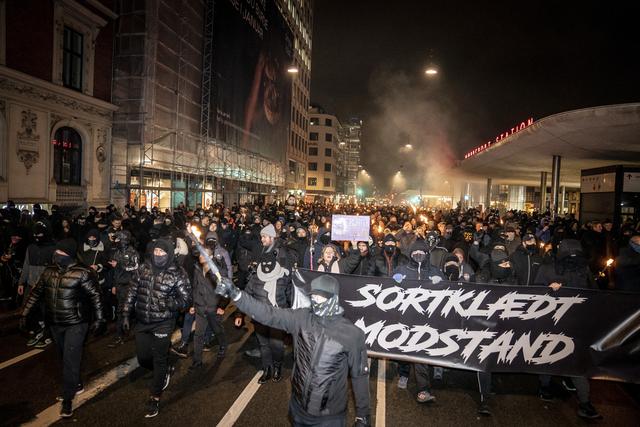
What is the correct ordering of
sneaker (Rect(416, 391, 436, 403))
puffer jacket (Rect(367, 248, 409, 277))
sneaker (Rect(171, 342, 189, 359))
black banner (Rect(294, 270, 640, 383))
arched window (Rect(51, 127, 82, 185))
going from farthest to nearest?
1. arched window (Rect(51, 127, 82, 185))
2. puffer jacket (Rect(367, 248, 409, 277))
3. sneaker (Rect(171, 342, 189, 359))
4. sneaker (Rect(416, 391, 436, 403))
5. black banner (Rect(294, 270, 640, 383))

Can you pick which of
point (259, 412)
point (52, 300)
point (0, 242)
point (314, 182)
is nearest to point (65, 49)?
point (0, 242)

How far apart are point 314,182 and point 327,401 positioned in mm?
81436

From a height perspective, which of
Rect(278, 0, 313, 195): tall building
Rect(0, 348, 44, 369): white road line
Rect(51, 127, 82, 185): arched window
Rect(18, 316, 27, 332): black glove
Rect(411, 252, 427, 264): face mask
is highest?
Rect(278, 0, 313, 195): tall building

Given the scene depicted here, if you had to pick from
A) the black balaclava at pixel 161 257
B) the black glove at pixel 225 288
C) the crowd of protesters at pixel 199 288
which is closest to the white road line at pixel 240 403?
the crowd of protesters at pixel 199 288

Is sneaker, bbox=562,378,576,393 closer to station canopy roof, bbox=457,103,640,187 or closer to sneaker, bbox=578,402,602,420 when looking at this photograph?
sneaker, bbox=578,402,602,420

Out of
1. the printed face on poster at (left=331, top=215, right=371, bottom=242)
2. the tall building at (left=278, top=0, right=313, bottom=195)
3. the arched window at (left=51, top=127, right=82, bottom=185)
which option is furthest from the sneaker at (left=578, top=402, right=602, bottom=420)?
the tall building at (left=278, top=0, right=313, bottom=195)

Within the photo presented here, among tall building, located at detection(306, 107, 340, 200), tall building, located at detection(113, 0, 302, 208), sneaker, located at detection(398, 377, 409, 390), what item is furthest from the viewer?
tall building, located at detection(306, 107, 340, 200)

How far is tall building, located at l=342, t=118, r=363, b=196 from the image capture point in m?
152

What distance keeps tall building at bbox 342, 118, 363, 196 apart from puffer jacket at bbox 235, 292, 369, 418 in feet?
466

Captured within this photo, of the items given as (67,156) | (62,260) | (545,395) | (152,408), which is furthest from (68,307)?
(67,156)

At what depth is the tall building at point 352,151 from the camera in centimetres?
15212

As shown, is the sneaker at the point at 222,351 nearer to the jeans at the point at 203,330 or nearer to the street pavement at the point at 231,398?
the jeans at the point at 203,330

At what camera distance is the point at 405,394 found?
5316 mm

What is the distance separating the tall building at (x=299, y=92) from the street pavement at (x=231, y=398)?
4811cm
